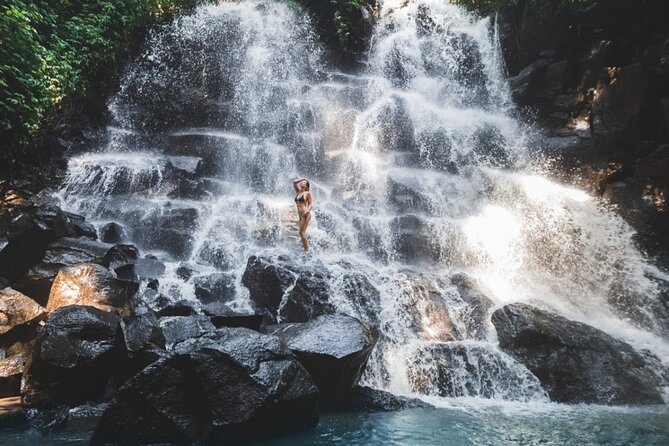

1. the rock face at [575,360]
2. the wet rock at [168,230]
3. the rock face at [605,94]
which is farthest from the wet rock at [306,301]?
the rock face at [605,94]

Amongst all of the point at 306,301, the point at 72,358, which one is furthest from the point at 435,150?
the point at 72,358

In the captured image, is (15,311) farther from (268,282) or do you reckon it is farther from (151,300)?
(268,282)

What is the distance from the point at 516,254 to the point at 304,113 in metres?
10.6

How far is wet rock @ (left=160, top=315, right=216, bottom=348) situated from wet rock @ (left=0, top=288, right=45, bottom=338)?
6.58ft

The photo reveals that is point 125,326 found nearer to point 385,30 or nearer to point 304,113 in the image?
point 304,113

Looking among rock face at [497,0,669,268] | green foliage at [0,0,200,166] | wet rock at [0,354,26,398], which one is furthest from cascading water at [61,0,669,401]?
wet rock at [0,354,26,398]

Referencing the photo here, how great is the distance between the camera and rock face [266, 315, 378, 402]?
5.89 m

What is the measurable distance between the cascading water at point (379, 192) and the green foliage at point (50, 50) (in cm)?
145

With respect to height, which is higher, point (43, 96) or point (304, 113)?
point (304, 113)


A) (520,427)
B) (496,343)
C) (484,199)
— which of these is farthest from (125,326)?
(484,199)

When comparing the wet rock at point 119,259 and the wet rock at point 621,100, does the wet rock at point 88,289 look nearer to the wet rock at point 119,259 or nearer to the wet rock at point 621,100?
the wet rock at point 119,259

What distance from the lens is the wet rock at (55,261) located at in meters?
7.58

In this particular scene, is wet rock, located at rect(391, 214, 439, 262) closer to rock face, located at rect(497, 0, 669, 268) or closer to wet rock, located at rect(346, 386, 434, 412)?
wet rock, located at rect(346, 386, 434, 412)

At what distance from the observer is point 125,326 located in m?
6.18
